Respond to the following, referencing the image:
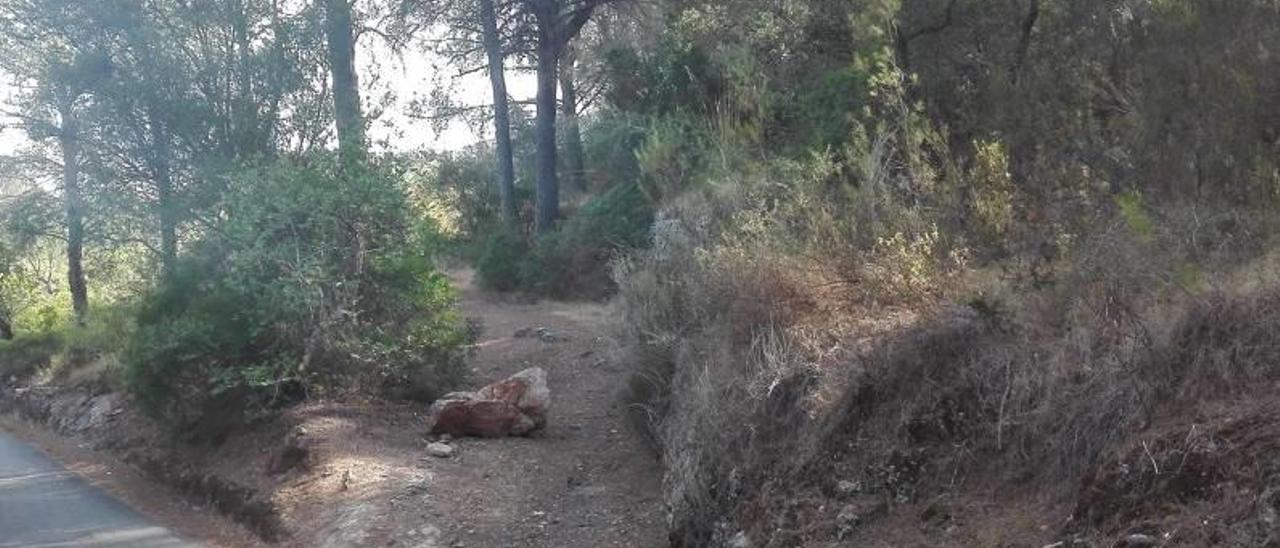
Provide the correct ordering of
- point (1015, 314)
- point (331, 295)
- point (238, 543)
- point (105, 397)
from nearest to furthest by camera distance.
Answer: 1. point (1015, 314)
2. point (238, 543)
3. point (331, 295)
4. point (105, 397)

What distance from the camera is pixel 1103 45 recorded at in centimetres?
1283

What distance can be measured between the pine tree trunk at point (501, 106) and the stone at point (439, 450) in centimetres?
1499

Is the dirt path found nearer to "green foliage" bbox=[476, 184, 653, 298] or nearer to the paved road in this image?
the paved road

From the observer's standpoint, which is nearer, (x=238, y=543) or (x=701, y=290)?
(x=701, y=290)

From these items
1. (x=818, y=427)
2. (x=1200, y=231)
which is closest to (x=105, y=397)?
(x=818, y=427)

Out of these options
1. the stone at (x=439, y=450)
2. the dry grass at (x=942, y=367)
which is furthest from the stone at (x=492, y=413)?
the dry grass at (x=942, y=367)

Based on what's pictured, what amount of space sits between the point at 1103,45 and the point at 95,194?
13204mm

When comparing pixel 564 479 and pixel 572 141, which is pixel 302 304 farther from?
pixel 572 141

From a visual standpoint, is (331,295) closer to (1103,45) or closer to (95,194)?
(95,194)

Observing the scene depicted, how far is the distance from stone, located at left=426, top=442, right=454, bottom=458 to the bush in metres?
2.18

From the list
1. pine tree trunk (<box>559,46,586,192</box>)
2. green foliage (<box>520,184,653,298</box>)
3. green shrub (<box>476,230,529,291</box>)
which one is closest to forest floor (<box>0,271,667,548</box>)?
green foliage (<box>520,184,653,298</box>)

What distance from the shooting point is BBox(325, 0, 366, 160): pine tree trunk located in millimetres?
17578

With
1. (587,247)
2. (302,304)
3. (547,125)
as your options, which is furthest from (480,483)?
(547,125)

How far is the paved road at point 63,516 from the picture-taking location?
12367 mm
